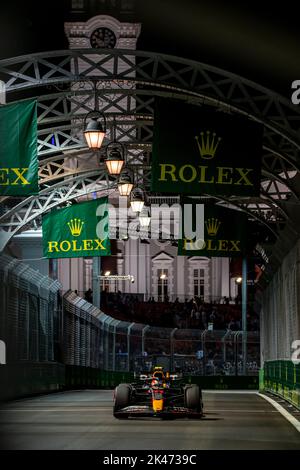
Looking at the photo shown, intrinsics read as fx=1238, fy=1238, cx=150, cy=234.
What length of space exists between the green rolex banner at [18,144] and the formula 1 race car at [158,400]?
11.7 feet

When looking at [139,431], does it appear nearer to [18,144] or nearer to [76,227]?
[18,144]

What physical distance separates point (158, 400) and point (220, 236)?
10.7 m

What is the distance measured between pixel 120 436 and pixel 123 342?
34.2 metres

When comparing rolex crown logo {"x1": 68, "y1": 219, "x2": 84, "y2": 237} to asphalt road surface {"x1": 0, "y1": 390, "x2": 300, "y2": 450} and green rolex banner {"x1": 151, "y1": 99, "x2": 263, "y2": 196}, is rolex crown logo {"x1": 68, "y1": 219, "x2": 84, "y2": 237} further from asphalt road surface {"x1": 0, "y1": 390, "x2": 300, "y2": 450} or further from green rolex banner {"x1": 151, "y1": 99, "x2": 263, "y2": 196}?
green rolex banner {"x1": 151, "y1": 99, "x2": 263, "y2": 196}

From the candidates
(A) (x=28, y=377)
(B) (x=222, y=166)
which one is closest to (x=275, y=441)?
(B) (x=222, y=166)

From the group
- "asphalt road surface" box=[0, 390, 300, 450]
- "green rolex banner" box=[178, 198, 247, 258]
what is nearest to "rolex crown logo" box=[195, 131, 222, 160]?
"asphalt road surface" box=[0, 390, 300, 450]

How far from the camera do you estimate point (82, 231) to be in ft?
96.7

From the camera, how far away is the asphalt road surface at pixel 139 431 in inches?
540

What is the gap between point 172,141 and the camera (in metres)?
19.5

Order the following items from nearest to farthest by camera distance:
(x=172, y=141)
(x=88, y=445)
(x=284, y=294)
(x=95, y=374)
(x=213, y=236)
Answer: (x=88, y=445) < (x=172, y=141) < (x=213, y=236) < (x=284, y=294) < (x=95, y=374)
